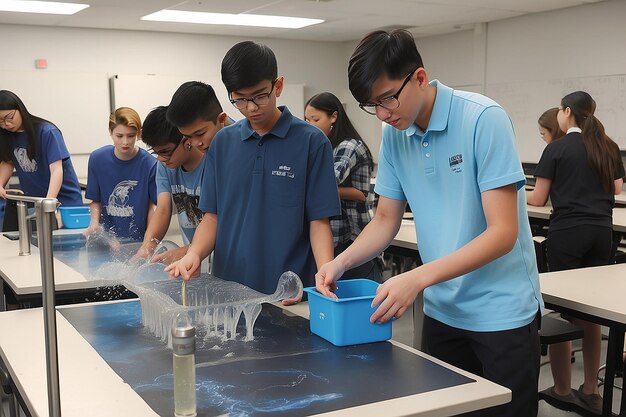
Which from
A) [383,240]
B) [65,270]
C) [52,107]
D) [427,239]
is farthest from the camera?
[52,107]

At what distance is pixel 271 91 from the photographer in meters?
1.86

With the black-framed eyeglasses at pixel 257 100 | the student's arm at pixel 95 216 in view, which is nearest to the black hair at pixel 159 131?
the black-framed eyeglasses at pixel 257 100

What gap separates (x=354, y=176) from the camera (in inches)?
127

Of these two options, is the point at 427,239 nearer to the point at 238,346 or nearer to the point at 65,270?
the point at 238,346

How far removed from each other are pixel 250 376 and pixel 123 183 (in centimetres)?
207

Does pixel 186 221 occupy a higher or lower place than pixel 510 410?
higher

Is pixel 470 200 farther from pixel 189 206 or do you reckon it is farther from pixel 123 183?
pixel 123 183

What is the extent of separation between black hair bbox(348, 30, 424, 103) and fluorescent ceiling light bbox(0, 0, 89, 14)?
17.9 feet

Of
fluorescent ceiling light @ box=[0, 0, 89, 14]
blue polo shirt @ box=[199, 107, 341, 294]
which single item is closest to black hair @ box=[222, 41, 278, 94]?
blue polo shirt @ box=[199, 107, 341, 294]

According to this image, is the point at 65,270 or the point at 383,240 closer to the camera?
the point at 383,240

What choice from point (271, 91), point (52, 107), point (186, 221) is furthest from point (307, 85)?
point (271, 91)

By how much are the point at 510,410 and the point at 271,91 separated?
3.41 ft

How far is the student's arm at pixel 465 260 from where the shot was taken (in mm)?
1398

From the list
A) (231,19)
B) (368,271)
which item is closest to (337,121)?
(368,271)
